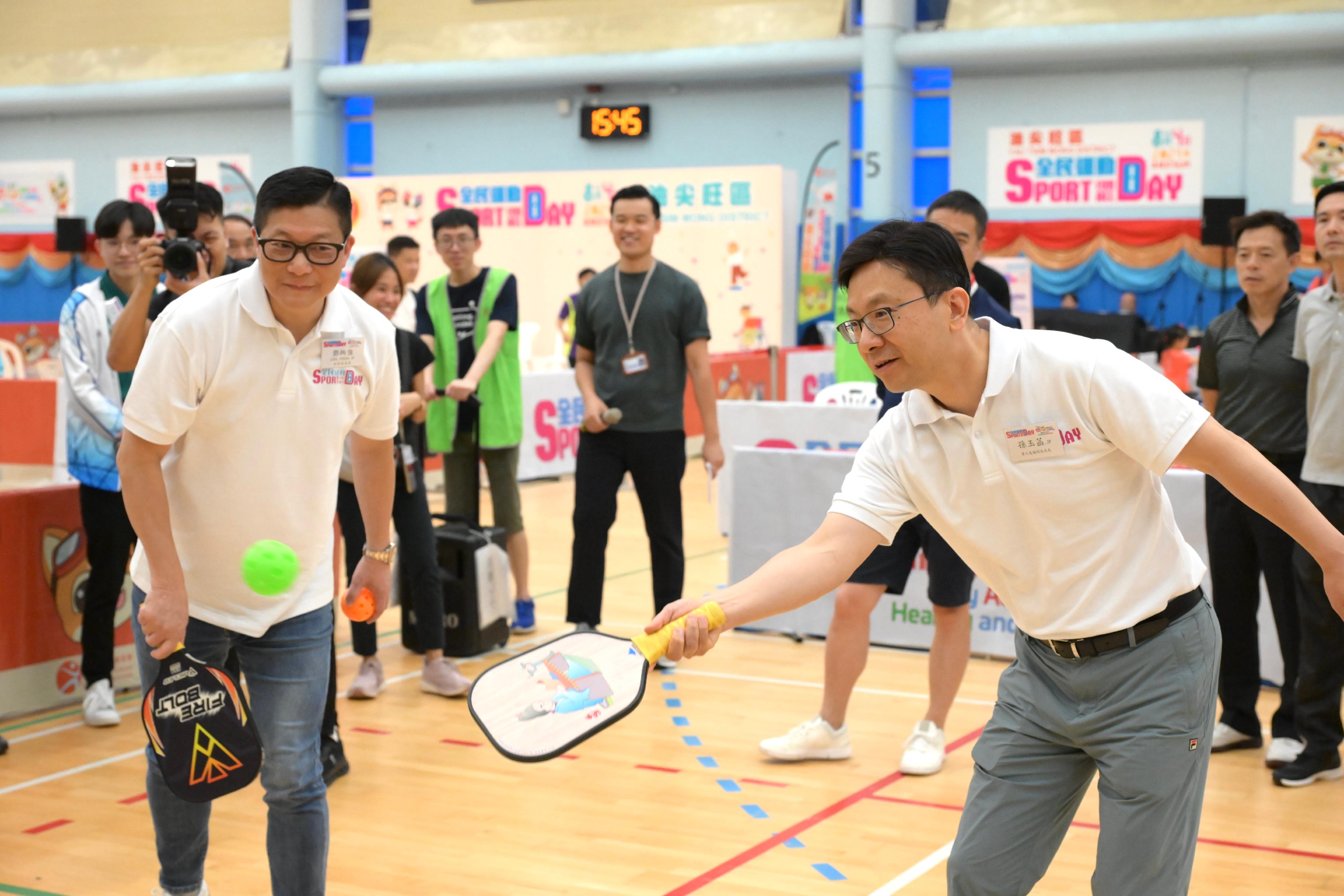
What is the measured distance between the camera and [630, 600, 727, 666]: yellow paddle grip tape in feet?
6.90

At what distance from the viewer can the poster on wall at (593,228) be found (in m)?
18.1

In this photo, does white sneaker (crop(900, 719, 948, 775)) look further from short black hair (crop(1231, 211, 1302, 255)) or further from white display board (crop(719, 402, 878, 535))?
white display board (crop(719, 402, 878, 535))

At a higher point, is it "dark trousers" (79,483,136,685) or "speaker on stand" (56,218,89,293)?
"speaker on stand" (56,218,89,293)

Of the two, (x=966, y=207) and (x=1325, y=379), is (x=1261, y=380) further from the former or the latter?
(x=966, y=207)

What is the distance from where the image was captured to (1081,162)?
17.5m

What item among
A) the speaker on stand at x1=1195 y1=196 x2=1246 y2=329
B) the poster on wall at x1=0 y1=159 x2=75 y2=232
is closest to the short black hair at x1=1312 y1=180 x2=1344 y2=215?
the speaker on stand at x1=1195 y1=196 x2=1246 y2=329

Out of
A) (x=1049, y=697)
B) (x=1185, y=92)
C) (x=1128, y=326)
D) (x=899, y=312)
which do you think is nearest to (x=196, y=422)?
(x=899, y=312)

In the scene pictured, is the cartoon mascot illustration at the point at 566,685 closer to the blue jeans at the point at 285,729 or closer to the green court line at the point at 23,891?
the blue jeans at the point at 285,729

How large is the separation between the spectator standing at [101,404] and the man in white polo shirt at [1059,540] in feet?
11.0

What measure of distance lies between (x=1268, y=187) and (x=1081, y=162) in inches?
87.9

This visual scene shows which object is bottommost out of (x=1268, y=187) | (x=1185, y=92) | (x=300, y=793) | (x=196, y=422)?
(x=300, y=793)

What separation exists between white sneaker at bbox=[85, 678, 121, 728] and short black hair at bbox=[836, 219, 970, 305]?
3.96m

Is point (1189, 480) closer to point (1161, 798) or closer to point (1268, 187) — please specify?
point (1161, 798)

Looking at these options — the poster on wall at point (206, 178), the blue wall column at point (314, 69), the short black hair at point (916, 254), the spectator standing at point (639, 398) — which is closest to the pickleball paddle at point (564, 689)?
the short black hair at point (916, 254)
